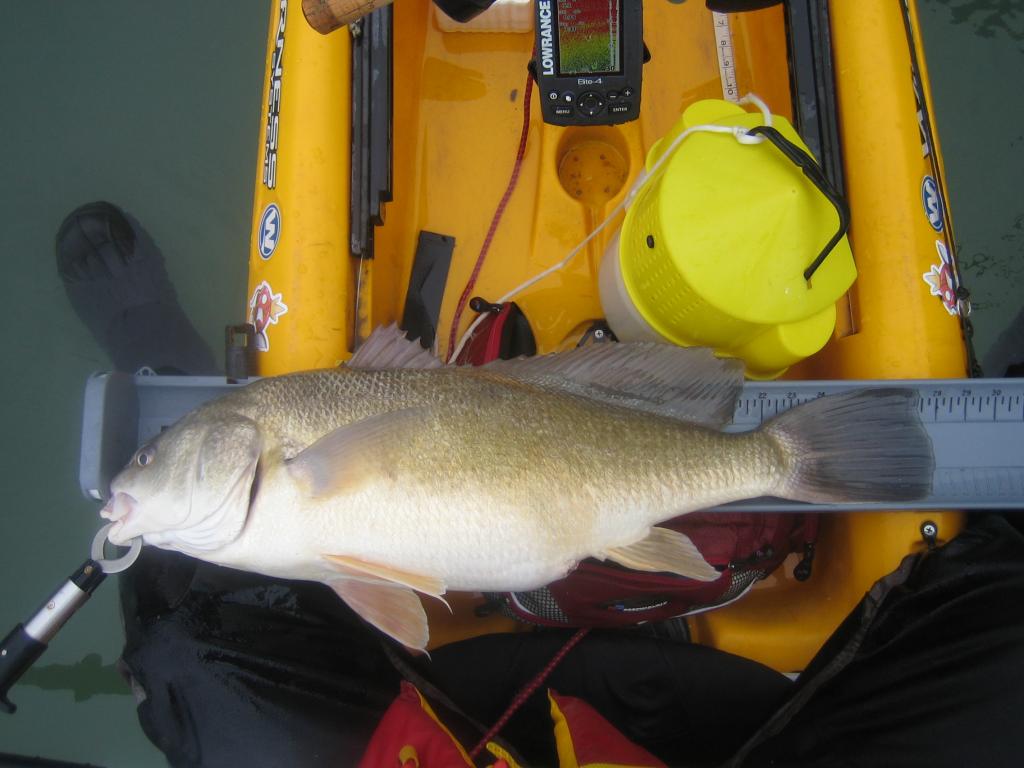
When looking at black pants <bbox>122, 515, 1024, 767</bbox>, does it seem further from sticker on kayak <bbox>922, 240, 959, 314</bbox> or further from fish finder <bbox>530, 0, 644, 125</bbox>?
fish finder <bbox>530, 0, 644, 125</bbox>

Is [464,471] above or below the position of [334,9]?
below

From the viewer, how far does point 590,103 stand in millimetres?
1416

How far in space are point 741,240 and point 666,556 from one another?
58cm

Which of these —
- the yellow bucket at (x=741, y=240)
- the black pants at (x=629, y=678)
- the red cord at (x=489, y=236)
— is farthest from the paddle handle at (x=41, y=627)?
the yellow bucket at (x=741, y=240)

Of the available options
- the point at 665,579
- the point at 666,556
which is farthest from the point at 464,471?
the point at 665,579

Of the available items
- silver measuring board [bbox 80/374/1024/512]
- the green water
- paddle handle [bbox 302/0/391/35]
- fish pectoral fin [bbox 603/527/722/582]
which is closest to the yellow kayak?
silver measuring board [bbox 80/374/1024/512]

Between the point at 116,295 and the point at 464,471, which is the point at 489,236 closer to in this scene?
the point at 464,471

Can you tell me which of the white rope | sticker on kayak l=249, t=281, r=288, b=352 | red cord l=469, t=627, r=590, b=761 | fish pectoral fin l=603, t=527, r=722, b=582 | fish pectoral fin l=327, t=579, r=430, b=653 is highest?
the white rope

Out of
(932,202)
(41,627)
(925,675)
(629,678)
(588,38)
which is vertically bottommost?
(629,678)

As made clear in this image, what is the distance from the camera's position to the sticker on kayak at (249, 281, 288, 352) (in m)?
1.48

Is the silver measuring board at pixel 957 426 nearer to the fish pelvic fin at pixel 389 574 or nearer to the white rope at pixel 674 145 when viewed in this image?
the white rope at pixel 674 145

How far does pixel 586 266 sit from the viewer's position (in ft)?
6.18

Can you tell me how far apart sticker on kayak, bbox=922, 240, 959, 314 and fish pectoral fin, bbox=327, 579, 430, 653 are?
133 cm

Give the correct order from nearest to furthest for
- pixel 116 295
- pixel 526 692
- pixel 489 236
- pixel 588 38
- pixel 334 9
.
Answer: pixel 334 9 < pixel 588 38 < pixel 526 692 < pixel 489 236 < pixel 116 295
